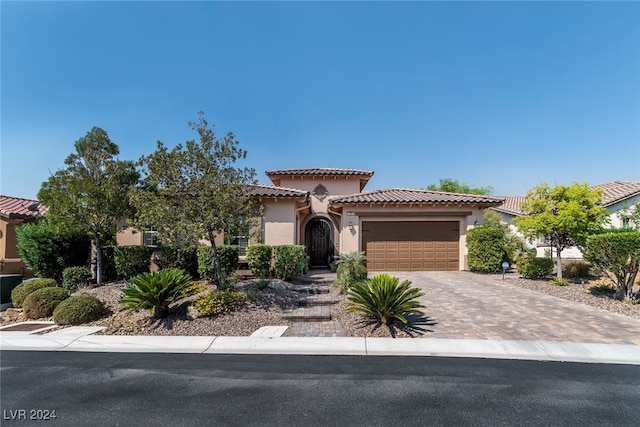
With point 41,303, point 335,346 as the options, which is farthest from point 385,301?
point 41,303

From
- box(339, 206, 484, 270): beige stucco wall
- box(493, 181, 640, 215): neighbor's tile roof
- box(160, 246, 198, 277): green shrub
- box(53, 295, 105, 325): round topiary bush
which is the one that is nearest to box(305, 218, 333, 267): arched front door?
box(339, 206, 484, 270): beige stucco wall

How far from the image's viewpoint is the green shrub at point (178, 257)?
12.8 metres

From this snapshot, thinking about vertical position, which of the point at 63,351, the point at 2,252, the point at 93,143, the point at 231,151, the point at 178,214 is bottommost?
the point at 63,351

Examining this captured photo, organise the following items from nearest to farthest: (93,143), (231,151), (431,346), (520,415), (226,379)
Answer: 1. (520,415)
2. (226,379)
3. (431,346)
4. (231,151)
5. (93,143)

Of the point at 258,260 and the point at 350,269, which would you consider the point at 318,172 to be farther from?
the point at 350,269

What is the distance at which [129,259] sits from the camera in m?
12.4

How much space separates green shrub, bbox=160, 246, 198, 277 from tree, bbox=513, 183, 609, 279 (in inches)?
518

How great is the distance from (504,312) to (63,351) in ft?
33.9

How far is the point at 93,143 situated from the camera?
440 inches

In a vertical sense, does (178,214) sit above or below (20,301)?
above

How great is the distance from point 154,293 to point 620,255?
12971 mm

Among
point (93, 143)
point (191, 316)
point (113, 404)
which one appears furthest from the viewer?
point (93, 143)

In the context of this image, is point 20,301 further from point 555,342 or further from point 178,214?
point 555,342

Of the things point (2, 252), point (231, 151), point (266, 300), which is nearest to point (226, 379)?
point (266, 300)
